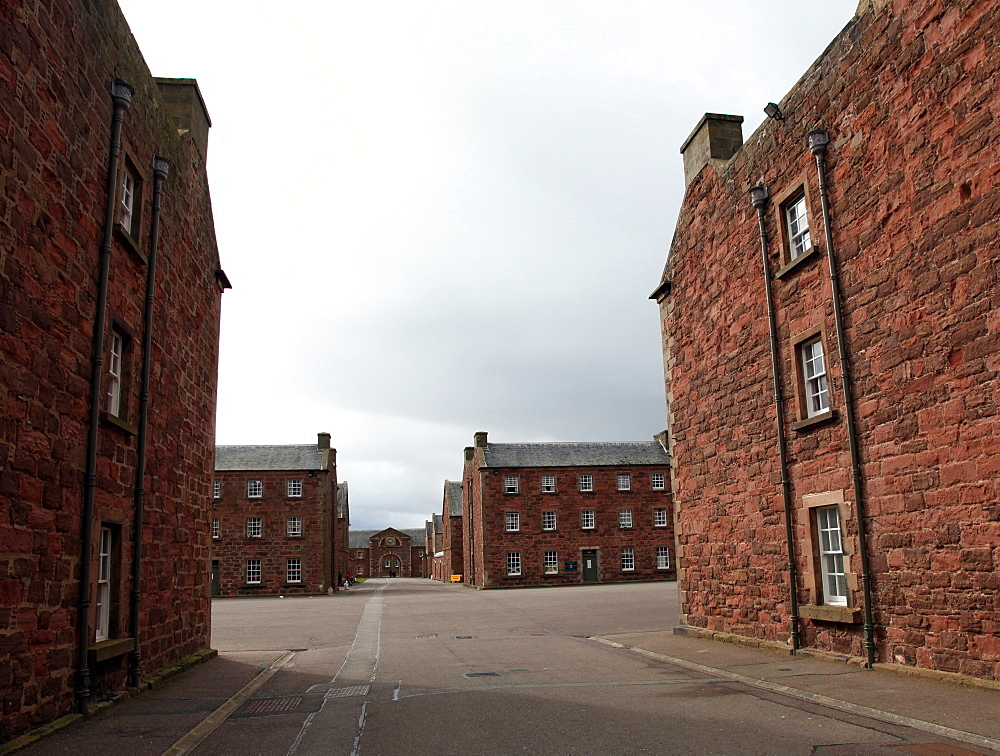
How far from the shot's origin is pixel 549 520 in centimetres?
4838

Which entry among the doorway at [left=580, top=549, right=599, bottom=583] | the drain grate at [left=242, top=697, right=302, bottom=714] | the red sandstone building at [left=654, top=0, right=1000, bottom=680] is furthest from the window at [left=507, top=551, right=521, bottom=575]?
the drain grate at [left=242, top=697, right=302, bottom=714]

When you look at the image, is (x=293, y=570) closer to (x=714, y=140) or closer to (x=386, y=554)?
(x=714, y=140)

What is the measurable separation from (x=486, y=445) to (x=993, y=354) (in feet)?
141

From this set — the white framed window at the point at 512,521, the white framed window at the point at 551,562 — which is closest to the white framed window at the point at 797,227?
the white framed window at the point at 512,521

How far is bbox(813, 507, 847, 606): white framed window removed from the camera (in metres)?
11.7

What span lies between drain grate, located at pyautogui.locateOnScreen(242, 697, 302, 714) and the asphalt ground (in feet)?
0.09

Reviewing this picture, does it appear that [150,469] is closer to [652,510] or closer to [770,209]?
[770,209]

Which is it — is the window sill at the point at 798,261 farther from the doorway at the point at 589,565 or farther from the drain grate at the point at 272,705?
the doorway at the point at 589,565

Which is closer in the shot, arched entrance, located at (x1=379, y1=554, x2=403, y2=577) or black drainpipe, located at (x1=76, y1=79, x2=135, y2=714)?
black drainpipe, located at (x1=76, y1=79, x2=135, y2=714)

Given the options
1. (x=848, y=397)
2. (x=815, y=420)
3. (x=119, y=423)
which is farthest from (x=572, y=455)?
(x=119, y=423)

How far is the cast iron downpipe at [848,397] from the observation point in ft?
34.8

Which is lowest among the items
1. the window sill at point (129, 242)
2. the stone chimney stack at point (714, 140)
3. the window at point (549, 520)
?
the window at point (549, 520)

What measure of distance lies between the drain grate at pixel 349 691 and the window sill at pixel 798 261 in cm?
862

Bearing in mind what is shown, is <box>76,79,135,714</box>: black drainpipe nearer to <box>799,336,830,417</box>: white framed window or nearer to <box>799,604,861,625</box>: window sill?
<box>799,604,861,625</box>: window sill
